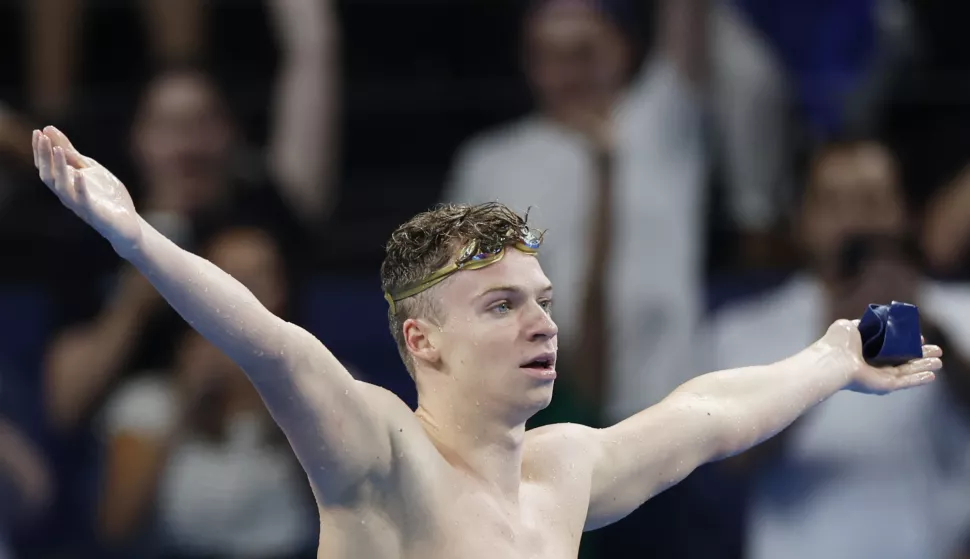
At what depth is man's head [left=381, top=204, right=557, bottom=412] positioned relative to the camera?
2.52 metres

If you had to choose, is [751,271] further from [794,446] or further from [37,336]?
[37,336]

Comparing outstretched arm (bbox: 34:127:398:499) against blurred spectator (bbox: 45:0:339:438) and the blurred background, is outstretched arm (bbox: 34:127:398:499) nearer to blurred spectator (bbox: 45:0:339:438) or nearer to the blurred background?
the blurred background

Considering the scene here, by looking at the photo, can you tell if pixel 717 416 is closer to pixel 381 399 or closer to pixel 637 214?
pixel 381 399

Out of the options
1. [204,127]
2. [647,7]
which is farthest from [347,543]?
[647,7]

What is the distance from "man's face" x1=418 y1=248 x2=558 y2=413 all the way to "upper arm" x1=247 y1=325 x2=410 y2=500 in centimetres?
21

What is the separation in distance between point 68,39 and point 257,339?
13.5ft

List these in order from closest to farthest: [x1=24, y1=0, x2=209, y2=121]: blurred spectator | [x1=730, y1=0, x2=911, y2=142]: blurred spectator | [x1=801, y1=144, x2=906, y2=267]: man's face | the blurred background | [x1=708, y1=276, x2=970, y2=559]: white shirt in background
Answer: [x1=708, y1=276, x2=970, y2=559]: white shirt in background
the blurred background
[x1=801, y1=144, x2=906, y2=267]: man's face
[x1=730, y1=0, x2=911, y2=142]: blurred spectator
[x1=24, y1=0, x2=209, y2=121]: blurred spectator

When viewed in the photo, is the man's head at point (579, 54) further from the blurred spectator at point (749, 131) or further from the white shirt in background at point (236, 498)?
the white shirt in background at point (236, 498)

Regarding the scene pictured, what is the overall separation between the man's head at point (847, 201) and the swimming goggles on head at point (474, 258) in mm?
2698

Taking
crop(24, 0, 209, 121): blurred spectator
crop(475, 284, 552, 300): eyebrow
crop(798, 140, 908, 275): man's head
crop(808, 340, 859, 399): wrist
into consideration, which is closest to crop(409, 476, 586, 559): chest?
crop(475, 284, 552, 300): eyebrow

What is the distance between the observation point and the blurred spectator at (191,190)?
5.15 m

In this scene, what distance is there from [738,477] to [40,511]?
263 cm

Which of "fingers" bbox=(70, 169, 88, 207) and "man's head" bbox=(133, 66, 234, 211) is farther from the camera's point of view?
"man's head" bbox=(133, 66, 234, 211)

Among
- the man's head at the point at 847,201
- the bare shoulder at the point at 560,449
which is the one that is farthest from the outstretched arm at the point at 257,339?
the man's head at the point at 847,201
